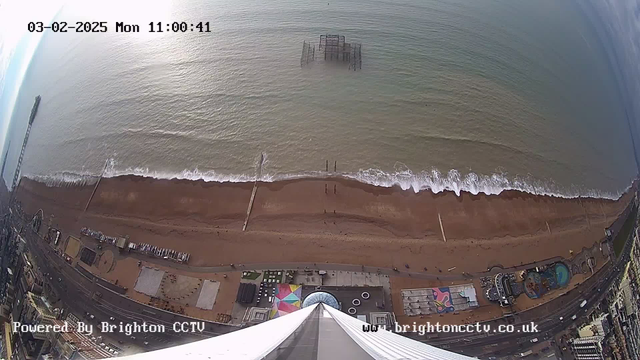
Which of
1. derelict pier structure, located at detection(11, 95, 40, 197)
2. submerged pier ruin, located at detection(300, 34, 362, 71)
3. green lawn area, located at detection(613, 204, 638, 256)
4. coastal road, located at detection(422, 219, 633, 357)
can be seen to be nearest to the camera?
coastal road, located at detection(422, 219, 633, 357)

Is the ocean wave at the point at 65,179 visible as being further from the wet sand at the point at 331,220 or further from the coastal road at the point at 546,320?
the coastal road at the point at 546,320

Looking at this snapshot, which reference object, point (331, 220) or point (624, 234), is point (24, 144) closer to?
point (331, 220)

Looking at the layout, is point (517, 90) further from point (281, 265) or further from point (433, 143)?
point (281, 265)

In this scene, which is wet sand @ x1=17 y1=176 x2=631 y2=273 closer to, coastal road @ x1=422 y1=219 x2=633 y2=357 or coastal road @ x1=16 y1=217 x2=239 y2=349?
coastal road @ x1=16 y1=217 x2=239 y2=349

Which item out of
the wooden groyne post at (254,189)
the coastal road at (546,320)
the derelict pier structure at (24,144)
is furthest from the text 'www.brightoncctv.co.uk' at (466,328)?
the derelict pier structure at (24,144)

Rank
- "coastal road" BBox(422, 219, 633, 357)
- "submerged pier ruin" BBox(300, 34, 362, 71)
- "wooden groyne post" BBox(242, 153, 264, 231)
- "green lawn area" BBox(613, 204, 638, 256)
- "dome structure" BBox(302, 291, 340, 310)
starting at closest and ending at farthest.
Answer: "coastal road" BBox(422, 219, 633, 357)
"dome structure" BBox(302, 291, 340, 310)
"green lawn area" BBox(613, 204, 638, 256)
"wooden groyne post" BBox(242, 153, 264, 231)
"submerged pier ruin" BBox(300, 34, 362, 71)

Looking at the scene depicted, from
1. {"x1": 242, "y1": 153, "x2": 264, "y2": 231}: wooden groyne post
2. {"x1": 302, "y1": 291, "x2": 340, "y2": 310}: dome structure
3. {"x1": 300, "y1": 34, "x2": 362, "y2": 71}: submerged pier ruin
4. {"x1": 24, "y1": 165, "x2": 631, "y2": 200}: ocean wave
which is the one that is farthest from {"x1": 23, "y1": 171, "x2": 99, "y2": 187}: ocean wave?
{"x1": 300, "y1": 34, "x2": 362, "y2": 71}: submerged pier ruin
